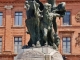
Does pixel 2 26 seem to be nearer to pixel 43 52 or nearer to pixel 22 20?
pixel 22 20

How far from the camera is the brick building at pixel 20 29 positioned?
5266 centimetres

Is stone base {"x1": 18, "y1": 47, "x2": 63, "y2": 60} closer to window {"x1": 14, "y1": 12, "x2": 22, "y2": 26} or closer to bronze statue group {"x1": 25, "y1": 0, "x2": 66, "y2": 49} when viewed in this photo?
bronze statue group {"x1": 25, "y1": 0, "x2": 66, "y2": 49}

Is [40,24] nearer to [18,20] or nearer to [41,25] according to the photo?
[41,25]

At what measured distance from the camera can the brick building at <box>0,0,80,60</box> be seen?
52656mm

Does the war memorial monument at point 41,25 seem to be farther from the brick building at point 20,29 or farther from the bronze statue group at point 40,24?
the brick building at point 20,29

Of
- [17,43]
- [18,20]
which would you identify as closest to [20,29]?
[18,20]

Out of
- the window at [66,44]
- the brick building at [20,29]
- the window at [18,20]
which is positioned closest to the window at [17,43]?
the brick building at [20,29]

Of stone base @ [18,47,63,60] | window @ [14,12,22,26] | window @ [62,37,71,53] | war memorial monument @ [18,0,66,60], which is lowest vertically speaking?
window @ [62,37,71,53]

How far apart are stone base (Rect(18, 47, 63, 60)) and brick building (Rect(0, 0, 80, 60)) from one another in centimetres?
3782

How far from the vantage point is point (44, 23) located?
15203mm

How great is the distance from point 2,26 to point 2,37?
1.49m

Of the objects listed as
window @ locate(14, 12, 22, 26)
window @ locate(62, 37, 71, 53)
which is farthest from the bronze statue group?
window @ locate(14, 12, 22, 26)

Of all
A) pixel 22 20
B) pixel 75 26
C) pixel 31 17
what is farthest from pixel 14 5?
pixel 31 17

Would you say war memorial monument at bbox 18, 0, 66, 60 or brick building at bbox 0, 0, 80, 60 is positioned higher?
war memorial monument at bbox 18, 0, 66, 60
